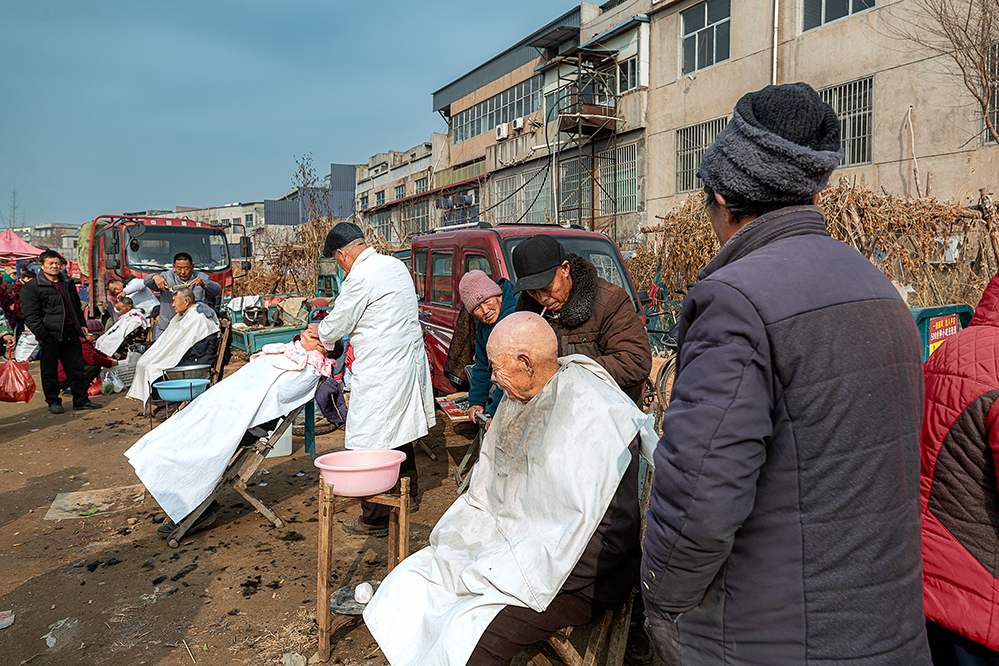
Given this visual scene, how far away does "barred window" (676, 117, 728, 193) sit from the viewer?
15641 mm

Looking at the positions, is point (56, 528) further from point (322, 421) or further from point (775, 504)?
point (775, 504)

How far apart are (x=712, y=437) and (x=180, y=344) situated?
24.3 ft

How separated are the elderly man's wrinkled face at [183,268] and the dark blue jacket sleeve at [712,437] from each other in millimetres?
8414

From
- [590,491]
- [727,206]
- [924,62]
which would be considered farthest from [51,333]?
[924,62]

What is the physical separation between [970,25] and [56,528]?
1503 cm

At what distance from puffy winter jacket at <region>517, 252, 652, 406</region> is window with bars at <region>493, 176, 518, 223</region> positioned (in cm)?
1976

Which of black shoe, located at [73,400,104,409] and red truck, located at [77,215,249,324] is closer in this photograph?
black shoe, located at [73,400,104,409]

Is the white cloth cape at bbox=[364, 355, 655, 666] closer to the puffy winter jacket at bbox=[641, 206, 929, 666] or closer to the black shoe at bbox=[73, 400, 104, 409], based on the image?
the puffy winter jacket at bbox=[641, 206, 929, 666]

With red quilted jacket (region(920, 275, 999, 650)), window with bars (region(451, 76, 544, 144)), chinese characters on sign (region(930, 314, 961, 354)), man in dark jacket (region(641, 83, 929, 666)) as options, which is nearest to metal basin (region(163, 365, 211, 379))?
man in dark jacket (region(641, 83, 929, 666))

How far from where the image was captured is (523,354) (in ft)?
8.22

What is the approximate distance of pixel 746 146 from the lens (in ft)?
4.35

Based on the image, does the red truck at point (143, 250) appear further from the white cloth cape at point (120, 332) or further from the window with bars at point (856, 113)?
the window with bars at point (856, 113)

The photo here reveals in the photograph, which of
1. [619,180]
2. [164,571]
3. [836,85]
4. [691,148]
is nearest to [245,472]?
[164,571]

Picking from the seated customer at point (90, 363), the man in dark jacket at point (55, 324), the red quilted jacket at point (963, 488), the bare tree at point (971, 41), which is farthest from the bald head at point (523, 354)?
the bare tree at point (971, 41)
